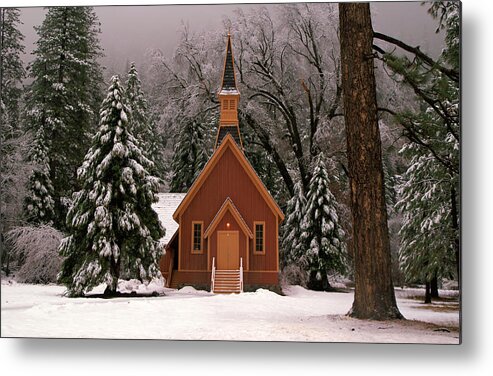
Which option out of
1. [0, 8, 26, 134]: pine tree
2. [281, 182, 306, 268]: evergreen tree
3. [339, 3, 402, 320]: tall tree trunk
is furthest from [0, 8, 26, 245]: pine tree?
[339, 3, 402, 320]: tall tree trunk

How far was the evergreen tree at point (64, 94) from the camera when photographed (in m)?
6.93

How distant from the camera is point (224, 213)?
776cm

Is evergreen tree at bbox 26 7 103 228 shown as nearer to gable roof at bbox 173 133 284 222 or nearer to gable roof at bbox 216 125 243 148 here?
gable roof at bbox 173 133 284 222

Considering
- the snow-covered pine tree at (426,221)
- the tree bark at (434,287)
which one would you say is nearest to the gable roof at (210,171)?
the snow-covered pine tree at (426,221)

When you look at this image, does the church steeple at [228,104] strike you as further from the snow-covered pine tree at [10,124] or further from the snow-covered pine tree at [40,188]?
the snow-covered pine tree at [10,124]

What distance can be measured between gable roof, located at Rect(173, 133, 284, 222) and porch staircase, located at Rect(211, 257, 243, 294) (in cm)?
83

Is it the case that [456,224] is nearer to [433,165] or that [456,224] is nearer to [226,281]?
[433,165]

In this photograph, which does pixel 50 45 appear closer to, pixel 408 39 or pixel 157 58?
pixel 157 58

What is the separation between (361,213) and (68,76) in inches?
153

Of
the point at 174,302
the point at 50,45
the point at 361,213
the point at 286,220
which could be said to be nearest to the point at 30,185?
the point at 50,45

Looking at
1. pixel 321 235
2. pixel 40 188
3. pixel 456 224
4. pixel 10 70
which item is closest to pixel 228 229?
pixel 321 235

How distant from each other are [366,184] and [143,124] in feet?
10.2

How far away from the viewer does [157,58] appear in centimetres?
712

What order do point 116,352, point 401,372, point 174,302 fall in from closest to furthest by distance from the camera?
point 401,372 < point 116,352 < point 174,302
